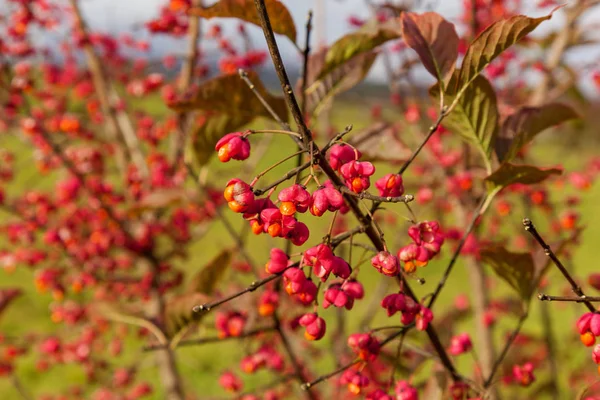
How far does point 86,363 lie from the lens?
3.74 meters

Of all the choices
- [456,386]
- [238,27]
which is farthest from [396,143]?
[238,27]

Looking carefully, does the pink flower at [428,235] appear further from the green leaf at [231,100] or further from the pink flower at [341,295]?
the green leaf at [231,100]

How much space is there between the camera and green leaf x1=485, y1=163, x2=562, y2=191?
121 cm

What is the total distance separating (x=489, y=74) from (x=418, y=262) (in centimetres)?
286

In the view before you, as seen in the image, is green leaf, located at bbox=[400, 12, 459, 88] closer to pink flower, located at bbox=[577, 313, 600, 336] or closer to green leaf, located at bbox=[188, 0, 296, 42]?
green leaf, located at bbox=[188, 0, 296, 42]

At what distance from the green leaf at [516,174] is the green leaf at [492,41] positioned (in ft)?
0.75

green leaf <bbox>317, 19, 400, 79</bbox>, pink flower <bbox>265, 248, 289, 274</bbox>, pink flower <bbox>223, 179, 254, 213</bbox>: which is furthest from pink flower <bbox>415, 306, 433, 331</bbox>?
green leaf <bbox>317, 19, 400, 79</bbox>

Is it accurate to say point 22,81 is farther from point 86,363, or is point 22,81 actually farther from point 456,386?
point 456,386

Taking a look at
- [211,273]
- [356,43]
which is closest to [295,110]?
[356,43]

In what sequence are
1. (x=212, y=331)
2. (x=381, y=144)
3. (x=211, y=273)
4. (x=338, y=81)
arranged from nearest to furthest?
(x=381, y=144)
(x=338, y=81)
(x=211, y=273)
(x=212, y=331)

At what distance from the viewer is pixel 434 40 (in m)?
1.24

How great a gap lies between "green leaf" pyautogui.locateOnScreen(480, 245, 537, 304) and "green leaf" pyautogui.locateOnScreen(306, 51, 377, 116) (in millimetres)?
629

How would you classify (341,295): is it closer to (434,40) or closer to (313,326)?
(313,326)

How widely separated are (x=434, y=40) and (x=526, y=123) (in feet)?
1.22
